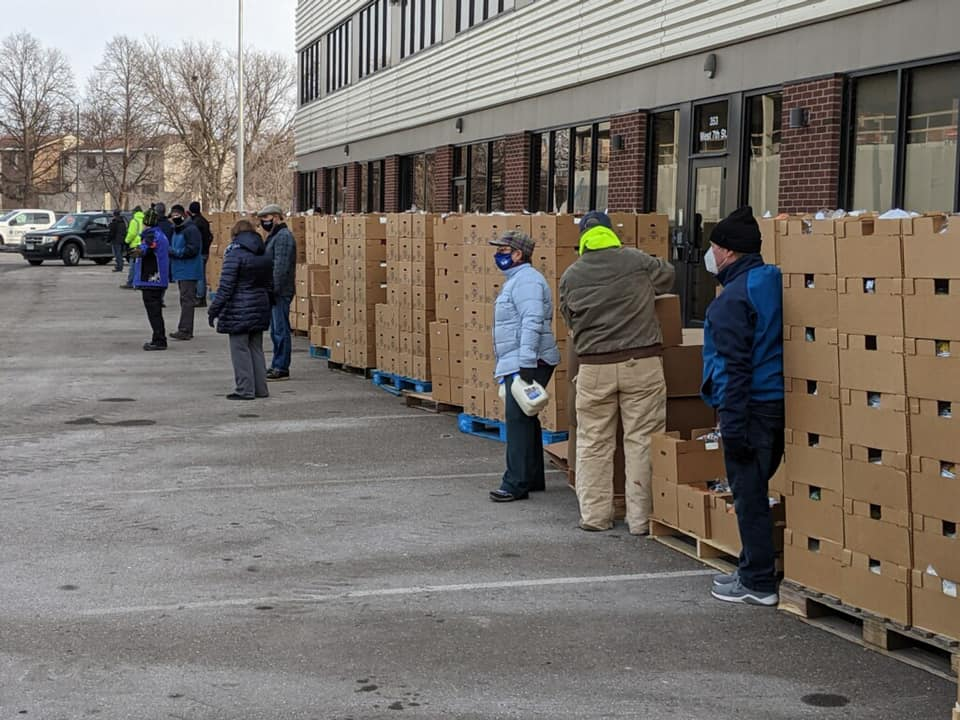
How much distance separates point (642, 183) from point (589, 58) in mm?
2706

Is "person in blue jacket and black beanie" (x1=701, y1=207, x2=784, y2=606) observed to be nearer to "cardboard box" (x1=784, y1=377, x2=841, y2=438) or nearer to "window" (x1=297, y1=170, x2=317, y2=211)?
"cardboard box" (x1=784, y1=377, x2=841, y2=438)

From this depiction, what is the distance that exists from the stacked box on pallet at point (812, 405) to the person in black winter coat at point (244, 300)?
837 cm

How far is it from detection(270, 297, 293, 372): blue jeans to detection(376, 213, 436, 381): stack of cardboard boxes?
4.67ft

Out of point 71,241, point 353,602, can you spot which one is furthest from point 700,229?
point 71,241

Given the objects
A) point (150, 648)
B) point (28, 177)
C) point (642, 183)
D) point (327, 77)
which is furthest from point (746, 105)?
point (28, 177)

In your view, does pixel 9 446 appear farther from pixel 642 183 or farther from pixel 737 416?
pixel 642 183

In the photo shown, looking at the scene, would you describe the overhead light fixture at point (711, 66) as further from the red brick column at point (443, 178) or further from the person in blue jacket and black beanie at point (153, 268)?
the red brick column at point (443, 178)

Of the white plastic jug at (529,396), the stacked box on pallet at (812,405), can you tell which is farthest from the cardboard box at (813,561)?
the white plastic jug at (529,396)

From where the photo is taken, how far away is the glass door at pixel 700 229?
56.2ft

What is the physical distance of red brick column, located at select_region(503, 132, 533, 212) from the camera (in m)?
23.9

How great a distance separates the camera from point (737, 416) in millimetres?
6996

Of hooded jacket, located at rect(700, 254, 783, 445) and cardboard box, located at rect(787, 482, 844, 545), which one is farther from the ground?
hooded jacket, located at rect(700, 254, 783, 445)

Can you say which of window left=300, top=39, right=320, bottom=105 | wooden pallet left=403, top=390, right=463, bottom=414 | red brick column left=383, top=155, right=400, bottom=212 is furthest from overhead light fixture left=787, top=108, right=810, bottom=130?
window left=300, top=39, right=320, bottom=105

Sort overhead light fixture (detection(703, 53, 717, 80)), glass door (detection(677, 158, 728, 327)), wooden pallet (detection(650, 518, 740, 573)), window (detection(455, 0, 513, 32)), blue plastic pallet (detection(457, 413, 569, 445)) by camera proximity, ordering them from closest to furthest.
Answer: wooden pallet (detection(650, 518, 740, 573)) < blue plastic pallet (detection(457, 413, 569, 445)) < overhead light fixture (detection(703, 53, 717, 80)) < glass door (detection(677, 158, 728, 327)) < window (detection(455, 0, 513, 32))
